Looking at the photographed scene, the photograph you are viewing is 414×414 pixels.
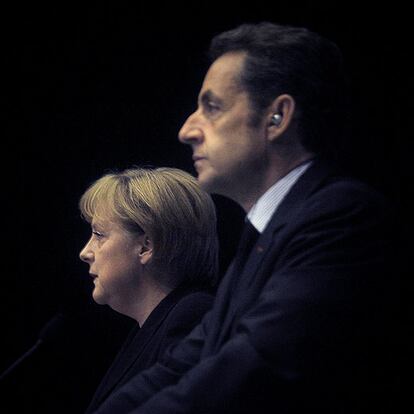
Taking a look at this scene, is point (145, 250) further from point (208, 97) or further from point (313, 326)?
point (313, 326)

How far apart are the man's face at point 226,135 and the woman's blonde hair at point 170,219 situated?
0.65 m

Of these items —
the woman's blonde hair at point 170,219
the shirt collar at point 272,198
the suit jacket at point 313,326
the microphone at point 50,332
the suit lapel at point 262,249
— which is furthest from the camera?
the woman's blonde hair at point 170,219

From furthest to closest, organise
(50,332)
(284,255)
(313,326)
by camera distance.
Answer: (50,332)
(284,255)
(313,326)

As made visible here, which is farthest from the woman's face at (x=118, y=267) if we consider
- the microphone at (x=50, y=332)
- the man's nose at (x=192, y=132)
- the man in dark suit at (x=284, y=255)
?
the man's nose at (x=192, y=132)

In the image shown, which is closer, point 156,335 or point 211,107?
point 211,107

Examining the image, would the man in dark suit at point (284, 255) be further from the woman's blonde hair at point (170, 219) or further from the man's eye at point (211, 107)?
the woman's blonde hair at point (170, 219)

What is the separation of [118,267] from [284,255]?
38.5 inches

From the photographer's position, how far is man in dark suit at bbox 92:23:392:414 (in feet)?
4.57

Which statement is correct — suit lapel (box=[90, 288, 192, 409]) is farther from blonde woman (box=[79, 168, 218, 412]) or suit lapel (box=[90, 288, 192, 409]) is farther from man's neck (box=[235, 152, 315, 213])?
man's neck (box=[235, 152, 315, 213])

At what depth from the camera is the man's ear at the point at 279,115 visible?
1712 mm

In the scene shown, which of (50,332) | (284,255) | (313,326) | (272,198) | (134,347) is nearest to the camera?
(313,326)

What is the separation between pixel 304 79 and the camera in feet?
5.61

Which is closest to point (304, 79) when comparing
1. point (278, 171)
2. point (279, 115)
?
point (279, 115)

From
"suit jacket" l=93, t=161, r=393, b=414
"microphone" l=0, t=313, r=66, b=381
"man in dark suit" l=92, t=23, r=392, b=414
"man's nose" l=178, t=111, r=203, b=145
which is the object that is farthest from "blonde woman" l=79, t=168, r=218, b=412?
"suit jacket" l=93, t=161, r=393, b=414
